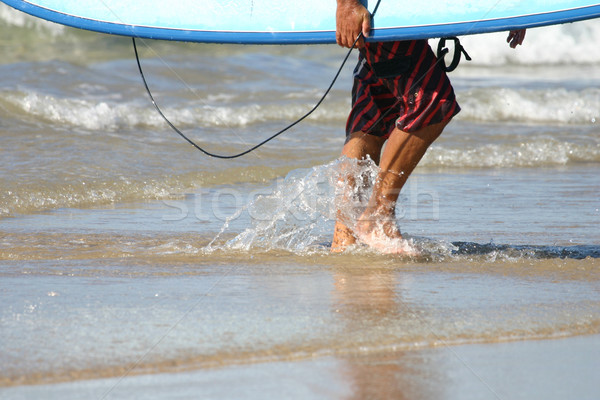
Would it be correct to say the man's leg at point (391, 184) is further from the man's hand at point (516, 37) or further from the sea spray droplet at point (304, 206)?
the man's hand at point (516, 37)

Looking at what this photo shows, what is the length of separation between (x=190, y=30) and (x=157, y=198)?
134cm

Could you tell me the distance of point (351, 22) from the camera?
3074mm

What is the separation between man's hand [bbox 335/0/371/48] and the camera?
121 inches

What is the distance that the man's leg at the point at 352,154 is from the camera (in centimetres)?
329

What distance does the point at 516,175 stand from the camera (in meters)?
5.72

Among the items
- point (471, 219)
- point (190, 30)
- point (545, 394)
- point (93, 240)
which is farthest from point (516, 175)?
point (545, 394)

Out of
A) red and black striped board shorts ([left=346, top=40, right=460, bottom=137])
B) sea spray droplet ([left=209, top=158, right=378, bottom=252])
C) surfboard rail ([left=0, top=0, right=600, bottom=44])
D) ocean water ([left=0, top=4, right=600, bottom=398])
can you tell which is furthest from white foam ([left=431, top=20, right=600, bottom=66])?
red and black striped board shorts ([left=346, top=40, right=460, bottom=137])

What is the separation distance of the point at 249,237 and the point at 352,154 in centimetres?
57

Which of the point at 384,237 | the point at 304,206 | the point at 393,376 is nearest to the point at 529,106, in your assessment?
the point at 304,206

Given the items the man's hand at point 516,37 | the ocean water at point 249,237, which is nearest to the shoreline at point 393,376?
the ocean water at point 249,237

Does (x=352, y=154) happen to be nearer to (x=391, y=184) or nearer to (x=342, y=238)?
(x=391, y=184)

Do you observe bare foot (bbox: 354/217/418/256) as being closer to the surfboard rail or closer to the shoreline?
the surfboard rail

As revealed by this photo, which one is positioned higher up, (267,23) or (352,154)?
(267,23)

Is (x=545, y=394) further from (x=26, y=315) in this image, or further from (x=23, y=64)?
(x=23, y=64)
